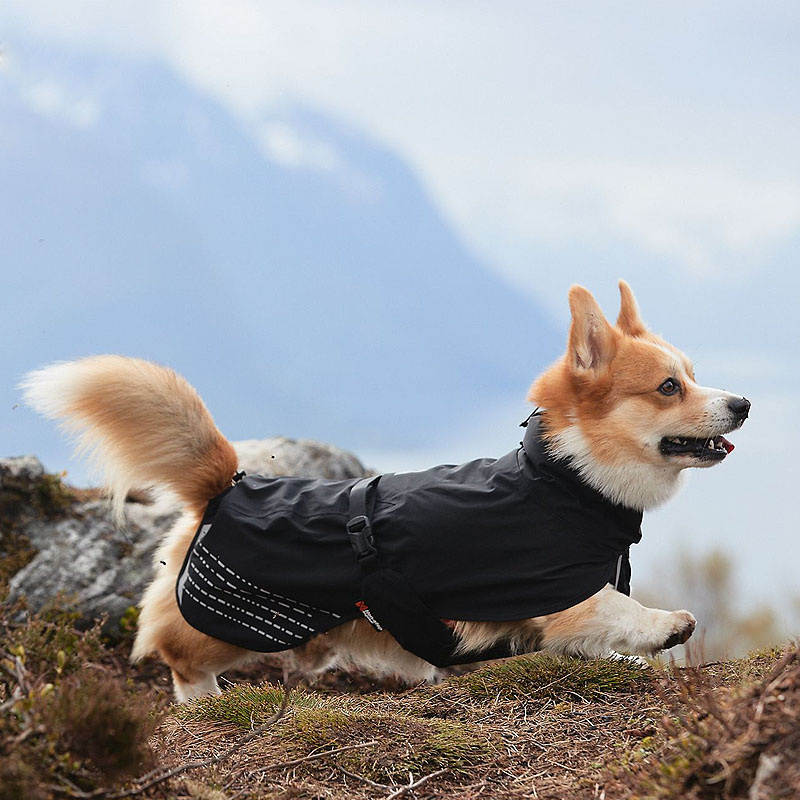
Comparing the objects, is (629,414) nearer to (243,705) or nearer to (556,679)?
(556,679)

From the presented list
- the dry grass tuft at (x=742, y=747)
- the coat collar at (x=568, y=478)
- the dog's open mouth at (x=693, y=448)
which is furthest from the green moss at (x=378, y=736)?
the dog's open mouth at (x=693, y=448)

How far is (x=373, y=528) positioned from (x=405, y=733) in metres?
1.15

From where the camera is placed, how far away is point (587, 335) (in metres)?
4.78

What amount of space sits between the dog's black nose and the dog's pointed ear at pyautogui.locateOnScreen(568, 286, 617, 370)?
622 mm

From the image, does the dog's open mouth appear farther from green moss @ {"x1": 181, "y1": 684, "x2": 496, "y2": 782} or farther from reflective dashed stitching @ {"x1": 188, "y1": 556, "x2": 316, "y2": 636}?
reflective dashed stitching @ {"x1": 188, "y1": 556, "x2": 316, "y2": 636}

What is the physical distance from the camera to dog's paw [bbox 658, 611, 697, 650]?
4504 millimetres

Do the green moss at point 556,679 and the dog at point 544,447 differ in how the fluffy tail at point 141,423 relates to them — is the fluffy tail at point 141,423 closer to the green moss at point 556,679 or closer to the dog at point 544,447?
the dog at point 544,447

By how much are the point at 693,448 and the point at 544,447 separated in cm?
74

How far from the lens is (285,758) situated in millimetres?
3746

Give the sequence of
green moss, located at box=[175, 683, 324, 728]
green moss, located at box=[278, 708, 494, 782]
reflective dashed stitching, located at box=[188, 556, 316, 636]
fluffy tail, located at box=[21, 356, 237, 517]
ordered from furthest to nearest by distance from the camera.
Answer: fluffy tail, located at box=[21, 356, 237, 517] < reflective dashed stitching, located at box=[188, 556, 316, 636] < green moss, located at box=[175, 683, 324, 728] < green moss, located at box=[278, 708, 494, 782]

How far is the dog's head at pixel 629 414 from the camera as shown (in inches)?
184

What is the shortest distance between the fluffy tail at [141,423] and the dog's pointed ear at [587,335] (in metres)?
1.99

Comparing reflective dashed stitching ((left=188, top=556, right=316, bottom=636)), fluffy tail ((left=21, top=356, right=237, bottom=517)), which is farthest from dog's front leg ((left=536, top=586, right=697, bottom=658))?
fluffy tail ((left=21, top=356, right=237, bottom=517))

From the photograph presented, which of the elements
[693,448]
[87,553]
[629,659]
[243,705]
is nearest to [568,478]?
[693,448]
